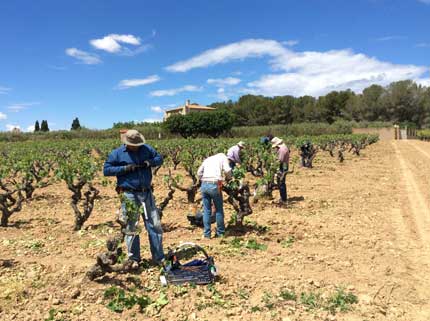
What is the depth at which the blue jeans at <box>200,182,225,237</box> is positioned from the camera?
695 cm

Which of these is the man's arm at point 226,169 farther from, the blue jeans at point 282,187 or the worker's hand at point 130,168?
the blue jeans at point 282,187

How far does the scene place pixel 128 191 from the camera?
18.1ft

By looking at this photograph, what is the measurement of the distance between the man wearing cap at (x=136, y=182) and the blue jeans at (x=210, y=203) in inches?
60.9

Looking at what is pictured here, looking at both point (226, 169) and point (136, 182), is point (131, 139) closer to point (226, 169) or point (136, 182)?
point (136, 182)

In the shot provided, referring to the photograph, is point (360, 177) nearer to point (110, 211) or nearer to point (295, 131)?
point (110, 211)

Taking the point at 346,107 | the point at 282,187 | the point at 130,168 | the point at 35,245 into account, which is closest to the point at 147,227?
the point at 130,168

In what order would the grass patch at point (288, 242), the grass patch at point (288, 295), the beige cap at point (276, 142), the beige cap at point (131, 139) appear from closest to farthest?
the grass patch at point (288, 295)
the beige cap at point (131, 139)
the grass patch at point (288, 242)
the beige cap at point (276, 142)

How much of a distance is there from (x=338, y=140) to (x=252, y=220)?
21.9 m

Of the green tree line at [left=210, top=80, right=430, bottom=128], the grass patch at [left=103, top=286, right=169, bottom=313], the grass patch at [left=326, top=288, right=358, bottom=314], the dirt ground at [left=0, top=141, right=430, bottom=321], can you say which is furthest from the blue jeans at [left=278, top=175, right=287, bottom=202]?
the green tree line at [left=210, top=80, right=430, bottom=128]

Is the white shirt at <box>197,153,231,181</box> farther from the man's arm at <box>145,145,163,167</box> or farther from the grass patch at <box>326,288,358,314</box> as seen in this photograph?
the grass patch at <box>326,288,358,314</box>

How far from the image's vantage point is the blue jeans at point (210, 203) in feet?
22.8

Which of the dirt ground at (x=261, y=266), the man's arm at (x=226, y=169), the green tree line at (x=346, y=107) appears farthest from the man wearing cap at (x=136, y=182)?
the green tree line at (x=346, y=107)

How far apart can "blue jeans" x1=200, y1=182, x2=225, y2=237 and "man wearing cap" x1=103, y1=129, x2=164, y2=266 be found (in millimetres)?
1547

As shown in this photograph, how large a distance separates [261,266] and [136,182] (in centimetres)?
218
